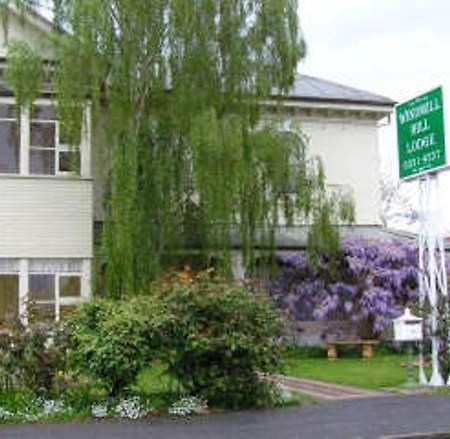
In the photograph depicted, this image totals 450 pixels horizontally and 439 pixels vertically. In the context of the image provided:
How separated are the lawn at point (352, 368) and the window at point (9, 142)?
849 cm

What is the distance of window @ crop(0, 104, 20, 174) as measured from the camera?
2314 cm

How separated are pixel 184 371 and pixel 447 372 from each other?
211 inches

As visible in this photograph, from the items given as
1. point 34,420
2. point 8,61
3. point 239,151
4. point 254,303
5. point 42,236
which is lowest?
point 34,420

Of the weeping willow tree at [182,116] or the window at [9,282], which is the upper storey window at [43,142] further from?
the window at [9,282]

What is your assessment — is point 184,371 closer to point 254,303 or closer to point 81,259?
point 254,303

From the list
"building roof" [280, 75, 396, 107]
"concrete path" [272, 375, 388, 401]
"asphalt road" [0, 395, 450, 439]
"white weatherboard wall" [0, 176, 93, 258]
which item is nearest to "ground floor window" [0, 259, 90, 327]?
"white weatherboard wall" [0, 176, 93, 258]

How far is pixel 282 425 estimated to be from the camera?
470 inches

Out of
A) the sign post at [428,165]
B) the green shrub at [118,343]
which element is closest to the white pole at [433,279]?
the sign post at [428,165]

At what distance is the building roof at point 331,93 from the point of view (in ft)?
92.9

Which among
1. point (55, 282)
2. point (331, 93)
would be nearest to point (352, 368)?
point (55, 282)

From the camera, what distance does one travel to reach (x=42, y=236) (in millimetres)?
23219

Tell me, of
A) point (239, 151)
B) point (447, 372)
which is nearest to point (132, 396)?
point (447, 372)

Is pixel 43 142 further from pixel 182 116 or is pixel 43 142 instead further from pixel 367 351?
pixel 367 351

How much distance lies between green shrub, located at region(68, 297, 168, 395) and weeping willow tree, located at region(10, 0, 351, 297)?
6986 mm
